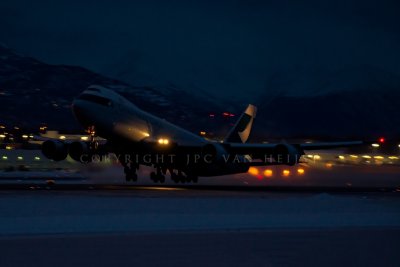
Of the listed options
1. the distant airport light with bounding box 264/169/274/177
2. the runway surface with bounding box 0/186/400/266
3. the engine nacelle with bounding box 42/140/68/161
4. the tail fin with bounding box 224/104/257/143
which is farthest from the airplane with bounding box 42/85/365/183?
the distant airport light with bounding box 264/169/274/177

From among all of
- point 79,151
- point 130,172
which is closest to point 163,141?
point 130,172

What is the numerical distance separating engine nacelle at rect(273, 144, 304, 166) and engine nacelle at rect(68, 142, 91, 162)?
513 inches

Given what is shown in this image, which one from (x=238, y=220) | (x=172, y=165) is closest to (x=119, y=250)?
(x=238, y=220)

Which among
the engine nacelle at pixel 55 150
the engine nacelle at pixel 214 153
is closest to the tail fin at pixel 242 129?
the engine nacelle at pixel 214 153

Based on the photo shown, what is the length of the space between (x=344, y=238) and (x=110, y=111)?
23446 millimetres

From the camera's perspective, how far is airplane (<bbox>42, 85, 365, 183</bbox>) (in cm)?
3678

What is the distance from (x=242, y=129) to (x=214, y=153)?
12431mm

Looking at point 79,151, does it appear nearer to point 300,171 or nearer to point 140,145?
point 140,145

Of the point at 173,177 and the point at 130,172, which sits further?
the point at 173,177

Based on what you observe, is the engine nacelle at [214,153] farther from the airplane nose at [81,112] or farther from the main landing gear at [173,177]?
the airplane nose at [81,112]

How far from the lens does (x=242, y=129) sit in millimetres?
49594

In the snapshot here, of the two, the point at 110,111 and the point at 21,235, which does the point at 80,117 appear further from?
the point at 21,235

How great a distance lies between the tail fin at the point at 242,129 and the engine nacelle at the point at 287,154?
1002 cm

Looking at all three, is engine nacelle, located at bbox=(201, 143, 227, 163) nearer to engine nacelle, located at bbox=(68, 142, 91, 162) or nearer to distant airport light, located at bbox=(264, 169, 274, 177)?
engine nacelle, located at bbox=(68, 142, 91, 162)
